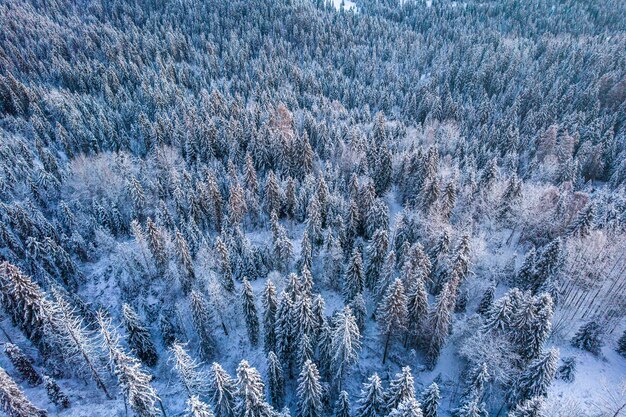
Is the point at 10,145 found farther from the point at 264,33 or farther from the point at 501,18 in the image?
the point at 501,18

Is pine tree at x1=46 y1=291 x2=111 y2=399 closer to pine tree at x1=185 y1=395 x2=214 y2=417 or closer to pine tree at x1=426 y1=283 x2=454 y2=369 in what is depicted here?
pine tree at x1=185 y1=395 x2=214 y2=417

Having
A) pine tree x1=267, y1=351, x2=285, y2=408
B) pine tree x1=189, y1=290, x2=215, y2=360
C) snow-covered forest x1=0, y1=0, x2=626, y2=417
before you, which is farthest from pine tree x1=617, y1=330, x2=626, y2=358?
pine tree x1=189, y1=290, x2=215, y2=360

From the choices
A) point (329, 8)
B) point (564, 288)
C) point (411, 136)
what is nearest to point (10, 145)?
point (411, 136)


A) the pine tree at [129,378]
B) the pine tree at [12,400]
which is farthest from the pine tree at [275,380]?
the pine tree at [12,400]

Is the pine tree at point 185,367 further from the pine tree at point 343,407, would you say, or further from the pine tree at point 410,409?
the pine tree at point 410,409

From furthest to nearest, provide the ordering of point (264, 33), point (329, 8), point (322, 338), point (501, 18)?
1. point (329, 8)
2. point (501, 18)
3. point (264, 33)
4. point (322, 338)

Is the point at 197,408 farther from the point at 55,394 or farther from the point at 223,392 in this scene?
the point at 55,394
